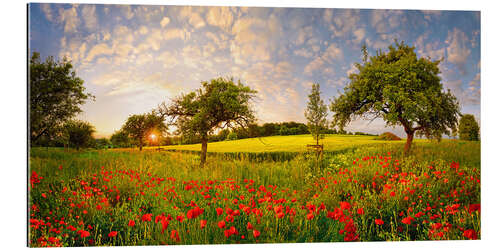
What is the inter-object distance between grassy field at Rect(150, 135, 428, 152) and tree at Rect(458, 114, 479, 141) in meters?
0.64

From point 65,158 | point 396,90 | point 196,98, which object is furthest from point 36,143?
point 396,90

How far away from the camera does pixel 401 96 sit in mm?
4574

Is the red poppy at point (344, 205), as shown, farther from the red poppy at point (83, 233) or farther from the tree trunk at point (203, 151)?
the red poppy at point (83, 233)

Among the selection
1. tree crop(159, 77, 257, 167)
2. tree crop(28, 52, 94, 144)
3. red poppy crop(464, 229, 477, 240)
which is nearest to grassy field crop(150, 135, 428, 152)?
tree crop(159, 77, 257, 167)

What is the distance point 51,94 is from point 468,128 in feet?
23.6

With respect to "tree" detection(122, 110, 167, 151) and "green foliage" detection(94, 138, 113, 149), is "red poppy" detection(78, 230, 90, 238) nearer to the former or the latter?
"green foliage" detection(94, 138, 113, 149)

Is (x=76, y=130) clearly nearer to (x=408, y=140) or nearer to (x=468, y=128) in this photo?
(x=408, y=140)

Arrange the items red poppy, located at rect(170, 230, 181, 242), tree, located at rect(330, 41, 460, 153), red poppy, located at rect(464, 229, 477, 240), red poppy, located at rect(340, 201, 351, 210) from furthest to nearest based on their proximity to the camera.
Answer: tree, located at rect(330, 41, 460, 153) < red poppy, located at rect(464, 229, 477, 240) < red poppy, located at rect(340, 201, 351, 210) < red poppy, located at rect(170, 230, 181, 242)

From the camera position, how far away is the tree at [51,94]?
418cm

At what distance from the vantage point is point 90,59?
4.32m

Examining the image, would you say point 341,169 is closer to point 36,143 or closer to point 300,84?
point 300,84

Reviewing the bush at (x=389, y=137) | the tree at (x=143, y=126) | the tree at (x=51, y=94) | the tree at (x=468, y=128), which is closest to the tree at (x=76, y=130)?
the tree at (x=51, y=94)

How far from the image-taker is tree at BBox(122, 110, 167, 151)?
4422 millimetres

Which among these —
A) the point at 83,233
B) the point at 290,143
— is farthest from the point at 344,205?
the point at 83,233
